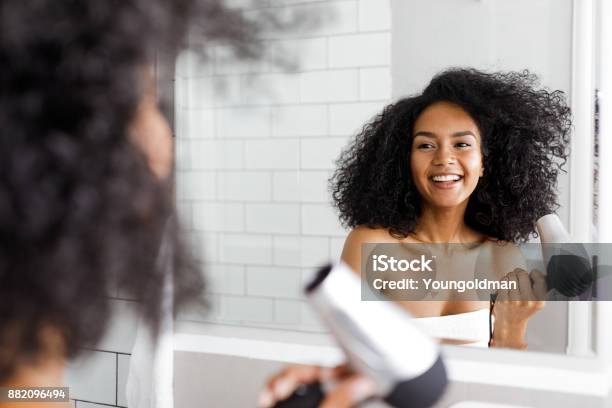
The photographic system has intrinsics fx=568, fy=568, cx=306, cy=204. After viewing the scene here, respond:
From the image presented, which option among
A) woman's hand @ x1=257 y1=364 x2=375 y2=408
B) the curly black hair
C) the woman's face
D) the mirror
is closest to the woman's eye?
the woman's face

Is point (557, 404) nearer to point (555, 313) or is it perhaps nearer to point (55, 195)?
point (555, 313)

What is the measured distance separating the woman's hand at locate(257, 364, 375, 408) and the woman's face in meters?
0.56

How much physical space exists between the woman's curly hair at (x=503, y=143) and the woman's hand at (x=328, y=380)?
57 cm

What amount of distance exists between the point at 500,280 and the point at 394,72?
16.6 inches

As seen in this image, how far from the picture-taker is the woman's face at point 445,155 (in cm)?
97

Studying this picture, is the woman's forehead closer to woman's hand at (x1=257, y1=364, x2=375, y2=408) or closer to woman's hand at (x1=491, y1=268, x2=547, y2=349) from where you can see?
woman's hand at (x1=491, y1=268, x2=547, y2=349)

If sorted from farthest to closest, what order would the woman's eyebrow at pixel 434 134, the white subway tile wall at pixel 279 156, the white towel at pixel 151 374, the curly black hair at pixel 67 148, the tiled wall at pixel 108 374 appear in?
the tiled wall at pixel 108 374, the white towel at pixel 151 374, the white subway tile wall at pixel 279 156, the woman's eyebrow at pixel 434 134, the curly black hair at pixel 67 148

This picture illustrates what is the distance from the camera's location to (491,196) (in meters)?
0.99

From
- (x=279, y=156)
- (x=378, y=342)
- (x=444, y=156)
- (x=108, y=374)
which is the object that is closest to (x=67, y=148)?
(x=378, y=342)

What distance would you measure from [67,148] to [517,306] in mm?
856

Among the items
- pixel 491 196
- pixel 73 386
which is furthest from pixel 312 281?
pixel 73 386

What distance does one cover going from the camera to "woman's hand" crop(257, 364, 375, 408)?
1.49ft

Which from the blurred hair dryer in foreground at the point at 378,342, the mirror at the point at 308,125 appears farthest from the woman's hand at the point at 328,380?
the mirror at the point at 308,125

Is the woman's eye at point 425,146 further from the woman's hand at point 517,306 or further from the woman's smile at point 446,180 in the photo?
the woman's hand at point 517,306
